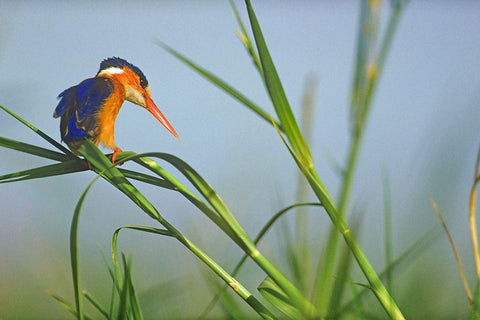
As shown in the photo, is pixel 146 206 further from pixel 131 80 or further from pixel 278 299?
pixel 131 80

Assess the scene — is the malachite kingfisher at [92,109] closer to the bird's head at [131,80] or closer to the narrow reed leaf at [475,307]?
the bird's head at [131,80]

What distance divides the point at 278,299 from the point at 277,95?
144 mm

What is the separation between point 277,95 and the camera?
0.34 meters

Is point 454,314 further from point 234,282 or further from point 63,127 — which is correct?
point 63,127

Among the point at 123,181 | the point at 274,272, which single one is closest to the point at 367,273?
the point at 274,272

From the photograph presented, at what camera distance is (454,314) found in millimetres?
524

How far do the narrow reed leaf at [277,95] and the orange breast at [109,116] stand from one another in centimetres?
27

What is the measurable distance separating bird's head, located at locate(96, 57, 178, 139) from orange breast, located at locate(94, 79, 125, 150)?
0.10 ft

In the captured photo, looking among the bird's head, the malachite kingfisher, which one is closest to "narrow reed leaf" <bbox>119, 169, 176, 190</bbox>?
the malachite kingfisher

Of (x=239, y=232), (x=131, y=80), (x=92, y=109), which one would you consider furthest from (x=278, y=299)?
(x=131, y=80)

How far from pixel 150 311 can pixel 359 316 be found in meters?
0.21

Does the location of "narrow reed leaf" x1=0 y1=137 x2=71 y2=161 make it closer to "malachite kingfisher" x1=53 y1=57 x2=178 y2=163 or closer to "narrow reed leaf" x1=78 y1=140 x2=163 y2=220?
"narrow reed leaf" x1=78 y1=140 x2=163 y2=220

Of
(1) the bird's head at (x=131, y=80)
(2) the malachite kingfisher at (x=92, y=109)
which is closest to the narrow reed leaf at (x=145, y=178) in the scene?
(2) the malachite kingfisher at (x=92, y=109)

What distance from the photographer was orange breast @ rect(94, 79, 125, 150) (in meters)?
0.59
